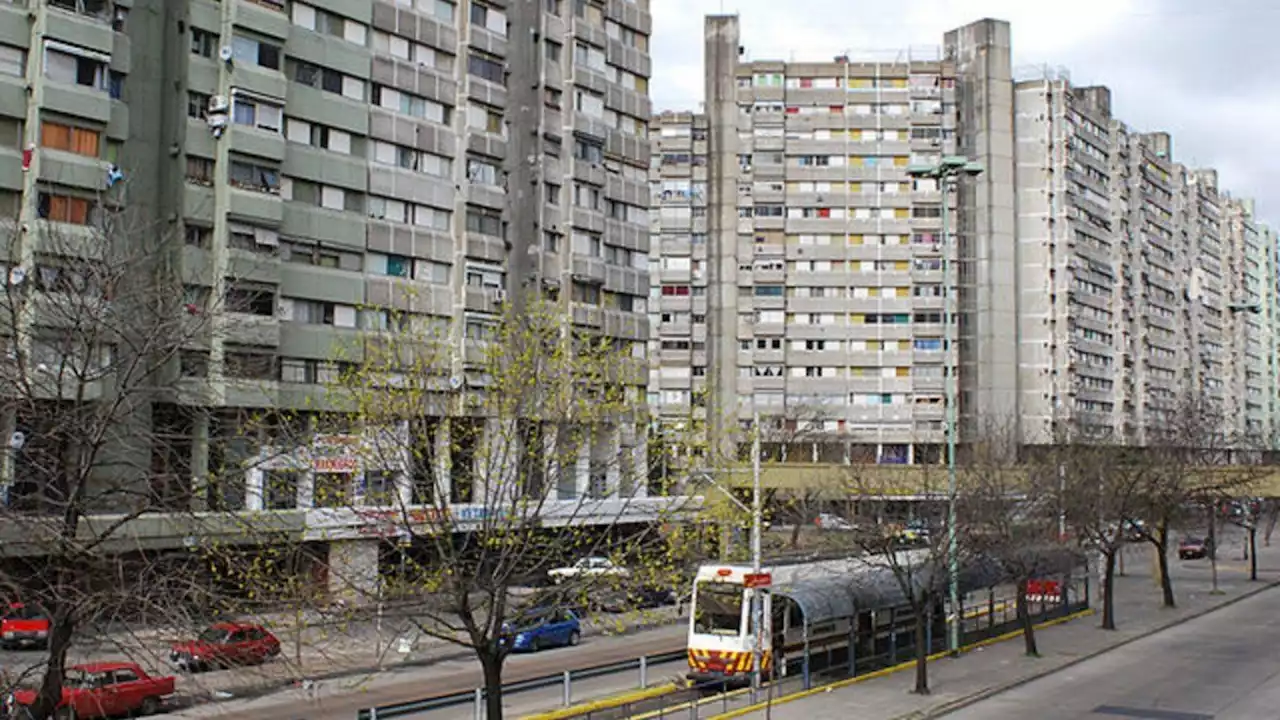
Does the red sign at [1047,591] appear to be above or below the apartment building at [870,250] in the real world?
below

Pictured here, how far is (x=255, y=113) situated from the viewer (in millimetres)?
46281

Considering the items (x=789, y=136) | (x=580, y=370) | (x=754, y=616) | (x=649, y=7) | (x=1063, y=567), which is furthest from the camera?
(x=789, y=136)

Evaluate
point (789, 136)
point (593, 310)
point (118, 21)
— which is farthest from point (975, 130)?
point (118, 21)

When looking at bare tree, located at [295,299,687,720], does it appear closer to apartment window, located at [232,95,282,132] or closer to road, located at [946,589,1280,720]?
road, located at [946,589,1280,720]

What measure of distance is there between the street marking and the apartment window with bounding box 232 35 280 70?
3751 cm

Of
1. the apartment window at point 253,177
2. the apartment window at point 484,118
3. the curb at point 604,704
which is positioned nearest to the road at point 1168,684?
the curb at point 604,704

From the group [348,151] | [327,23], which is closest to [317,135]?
[348,151]

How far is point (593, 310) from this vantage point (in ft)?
202

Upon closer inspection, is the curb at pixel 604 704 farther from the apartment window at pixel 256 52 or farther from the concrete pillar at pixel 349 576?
the apartment window at pixel 256 52

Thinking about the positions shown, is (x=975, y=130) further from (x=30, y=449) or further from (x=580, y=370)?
(x=30, y=449)

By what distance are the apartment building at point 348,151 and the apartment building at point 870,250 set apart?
28018 mm

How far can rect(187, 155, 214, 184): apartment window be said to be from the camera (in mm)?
44375

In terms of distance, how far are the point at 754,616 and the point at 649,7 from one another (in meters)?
47.1

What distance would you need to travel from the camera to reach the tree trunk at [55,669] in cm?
1238
